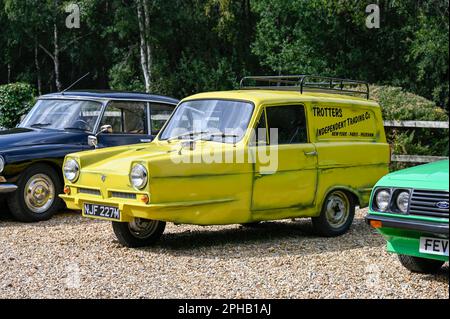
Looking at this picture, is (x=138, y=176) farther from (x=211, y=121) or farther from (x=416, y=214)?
(x=416, y=214)

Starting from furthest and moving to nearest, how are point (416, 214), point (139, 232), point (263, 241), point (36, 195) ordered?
1. point (36, 195)
2. point (263, 241)
3. point (139, 232)
4. point (416, 214)

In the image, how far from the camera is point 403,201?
6844mm

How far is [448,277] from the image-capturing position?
23.3 feet

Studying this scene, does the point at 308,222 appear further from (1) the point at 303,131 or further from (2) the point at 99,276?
(2) the point at 99,276

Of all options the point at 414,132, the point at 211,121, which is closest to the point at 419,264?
the point at 211,121

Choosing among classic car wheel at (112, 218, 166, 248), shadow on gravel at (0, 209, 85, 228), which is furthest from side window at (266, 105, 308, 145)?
shadow on gravel at (0, 209, 85, 228)

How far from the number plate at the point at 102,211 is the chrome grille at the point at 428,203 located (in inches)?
120

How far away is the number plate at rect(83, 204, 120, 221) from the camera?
8.11 m

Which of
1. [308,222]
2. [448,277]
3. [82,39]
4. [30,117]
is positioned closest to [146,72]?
[82,39]

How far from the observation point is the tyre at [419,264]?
7125 mm

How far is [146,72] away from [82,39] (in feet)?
21.3

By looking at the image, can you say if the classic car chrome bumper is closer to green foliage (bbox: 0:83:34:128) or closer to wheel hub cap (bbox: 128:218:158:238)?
wheel hub cap (bbox: 128:218:158:238)

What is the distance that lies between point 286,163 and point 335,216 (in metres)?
1.17

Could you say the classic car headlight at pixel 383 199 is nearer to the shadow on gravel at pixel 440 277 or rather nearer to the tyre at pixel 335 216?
the shadow on gravel at pixel 440 277
